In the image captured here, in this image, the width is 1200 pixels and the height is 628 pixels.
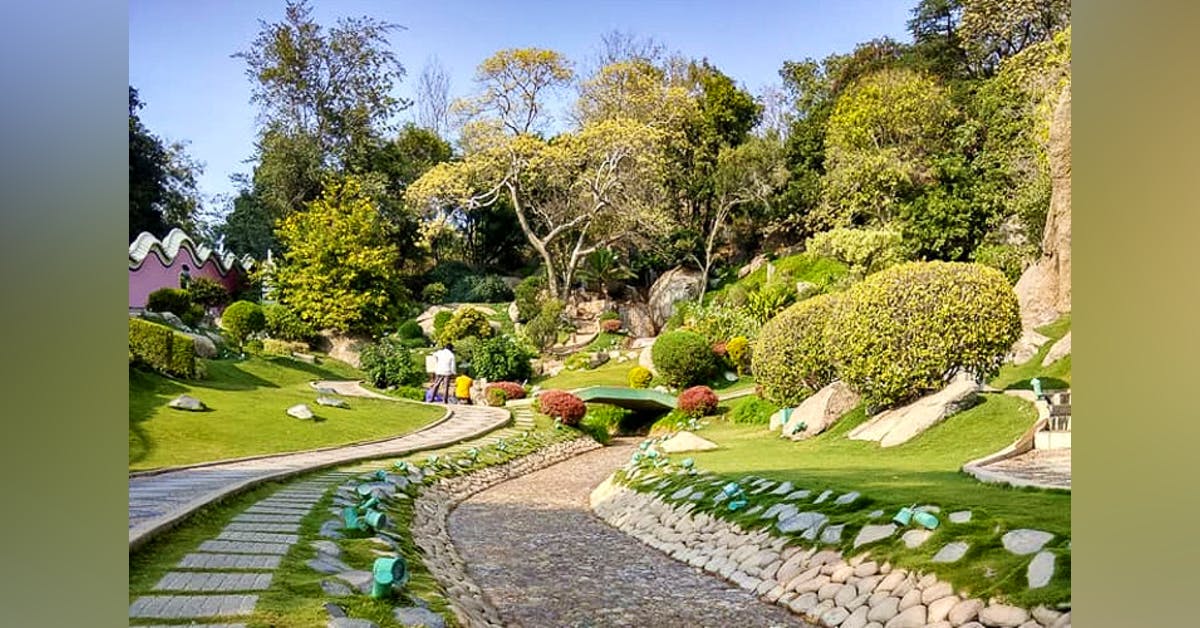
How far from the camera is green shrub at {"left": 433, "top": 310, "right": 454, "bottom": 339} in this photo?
14.1ft

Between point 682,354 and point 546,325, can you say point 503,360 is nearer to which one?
point 546,325

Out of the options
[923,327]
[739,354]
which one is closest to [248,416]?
[739,354]

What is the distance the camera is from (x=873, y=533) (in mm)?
3355

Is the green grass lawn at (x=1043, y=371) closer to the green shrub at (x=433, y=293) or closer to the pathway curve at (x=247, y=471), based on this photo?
the pathway curve at (x=247, y=471)

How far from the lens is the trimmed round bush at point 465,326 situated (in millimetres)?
4289

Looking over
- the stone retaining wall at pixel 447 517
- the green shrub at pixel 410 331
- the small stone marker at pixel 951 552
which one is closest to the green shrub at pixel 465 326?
the green shrub at pixel 410 331

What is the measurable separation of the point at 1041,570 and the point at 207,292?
382 centimetres

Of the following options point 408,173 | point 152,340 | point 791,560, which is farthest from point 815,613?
point 152,340

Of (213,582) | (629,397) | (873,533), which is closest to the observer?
(213,582)

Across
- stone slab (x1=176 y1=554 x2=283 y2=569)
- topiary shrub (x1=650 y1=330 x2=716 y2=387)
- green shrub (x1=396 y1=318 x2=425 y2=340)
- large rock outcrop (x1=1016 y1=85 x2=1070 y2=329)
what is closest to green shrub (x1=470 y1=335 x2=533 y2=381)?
green shrub (x1=396 y1=318 x2=425 y2=340)
